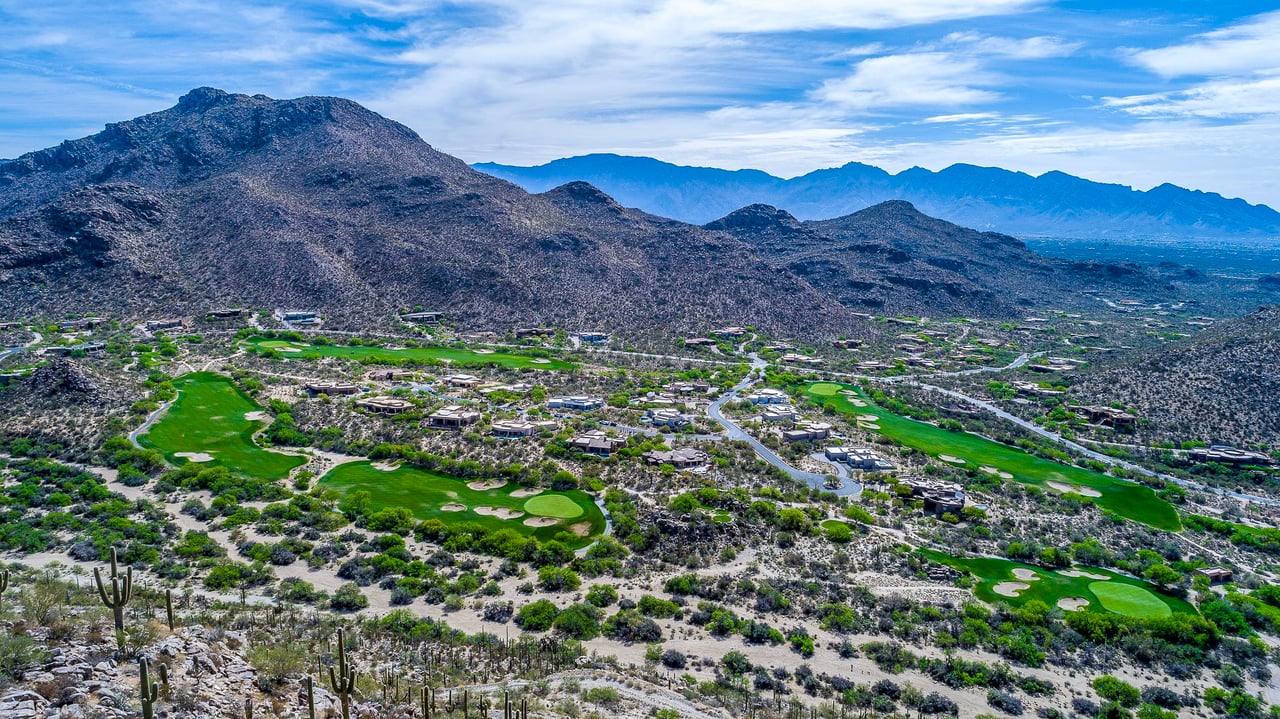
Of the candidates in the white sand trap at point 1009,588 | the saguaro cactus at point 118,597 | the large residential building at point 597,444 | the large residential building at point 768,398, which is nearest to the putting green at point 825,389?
the large residential building at point 768,398

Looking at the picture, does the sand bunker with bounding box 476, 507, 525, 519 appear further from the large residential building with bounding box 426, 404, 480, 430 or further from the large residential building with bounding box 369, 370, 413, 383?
the large residential building with bounding box 369, 370, 413, 383

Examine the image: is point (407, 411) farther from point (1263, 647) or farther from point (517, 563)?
point (1263, 647)

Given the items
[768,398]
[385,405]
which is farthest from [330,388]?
[768,398]

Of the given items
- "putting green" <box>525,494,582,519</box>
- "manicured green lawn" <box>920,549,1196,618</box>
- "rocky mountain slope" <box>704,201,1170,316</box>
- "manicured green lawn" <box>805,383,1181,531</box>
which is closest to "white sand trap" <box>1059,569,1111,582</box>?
"manicured green lawn" <box>920,549,1196,618</box>

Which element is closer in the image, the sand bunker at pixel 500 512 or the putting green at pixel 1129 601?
the putting green at pixel 1129 601

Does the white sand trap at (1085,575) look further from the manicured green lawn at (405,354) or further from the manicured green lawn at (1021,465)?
the manicured green lawn at (405,354)
